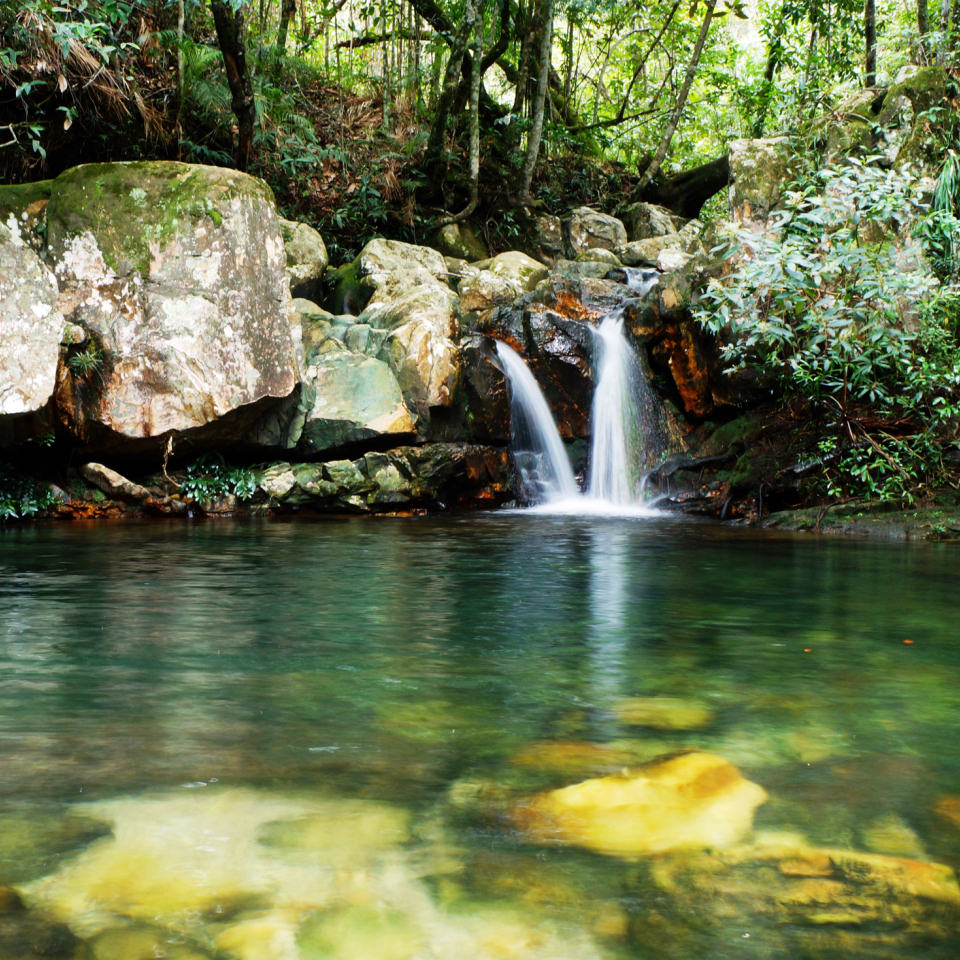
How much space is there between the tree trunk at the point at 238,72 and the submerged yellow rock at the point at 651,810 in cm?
1038

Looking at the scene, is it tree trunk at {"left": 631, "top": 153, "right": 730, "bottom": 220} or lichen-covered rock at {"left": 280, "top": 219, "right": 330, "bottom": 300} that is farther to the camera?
tree trunk at {"left": 631, "top": 153, "right": 730, "bottom": 220}

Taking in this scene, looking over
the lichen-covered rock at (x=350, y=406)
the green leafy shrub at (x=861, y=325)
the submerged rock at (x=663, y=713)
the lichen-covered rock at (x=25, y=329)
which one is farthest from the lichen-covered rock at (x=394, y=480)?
the submerged rock at (x=663, y=713)

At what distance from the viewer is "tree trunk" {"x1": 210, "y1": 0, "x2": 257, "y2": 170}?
11.2 m

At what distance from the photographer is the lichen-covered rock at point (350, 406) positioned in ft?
35.2

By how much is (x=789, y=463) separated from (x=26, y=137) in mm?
9716

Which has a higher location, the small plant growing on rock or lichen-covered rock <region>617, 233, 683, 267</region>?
lichen-covered rock <region>617, 233, 683, 267</region>

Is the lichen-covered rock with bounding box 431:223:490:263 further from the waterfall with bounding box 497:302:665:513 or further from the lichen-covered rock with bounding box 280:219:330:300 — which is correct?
the waterfall with bounding box 497:302:665:513

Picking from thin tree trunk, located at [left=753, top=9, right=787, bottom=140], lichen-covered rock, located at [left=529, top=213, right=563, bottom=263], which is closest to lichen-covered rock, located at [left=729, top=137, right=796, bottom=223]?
lichen-covered rock, located at [left=529, top=213, right=563, bottom=263]

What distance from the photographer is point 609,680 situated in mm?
3496

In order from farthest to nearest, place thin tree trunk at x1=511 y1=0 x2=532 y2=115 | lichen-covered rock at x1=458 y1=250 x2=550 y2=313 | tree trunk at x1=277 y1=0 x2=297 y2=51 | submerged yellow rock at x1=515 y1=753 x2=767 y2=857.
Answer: thin tree trunk at x1=511 y1=0 x2=532 y2=115 < tree trunk at x1=277 y1=0 x2=297 y2=51 < lichen-covered rock at x1=458 y1=250 x2=550 y2=313 < submerged yellow rock at x1=515 y1=753 x2=767 y2=857

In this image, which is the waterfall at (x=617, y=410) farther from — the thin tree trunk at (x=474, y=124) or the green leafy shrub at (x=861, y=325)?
the thin tree trunk at (x=474, y=124)

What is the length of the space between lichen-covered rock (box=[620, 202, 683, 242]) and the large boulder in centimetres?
926

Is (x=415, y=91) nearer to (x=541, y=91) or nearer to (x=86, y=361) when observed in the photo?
(x=541, y=91)

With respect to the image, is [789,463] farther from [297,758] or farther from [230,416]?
[297,758]
